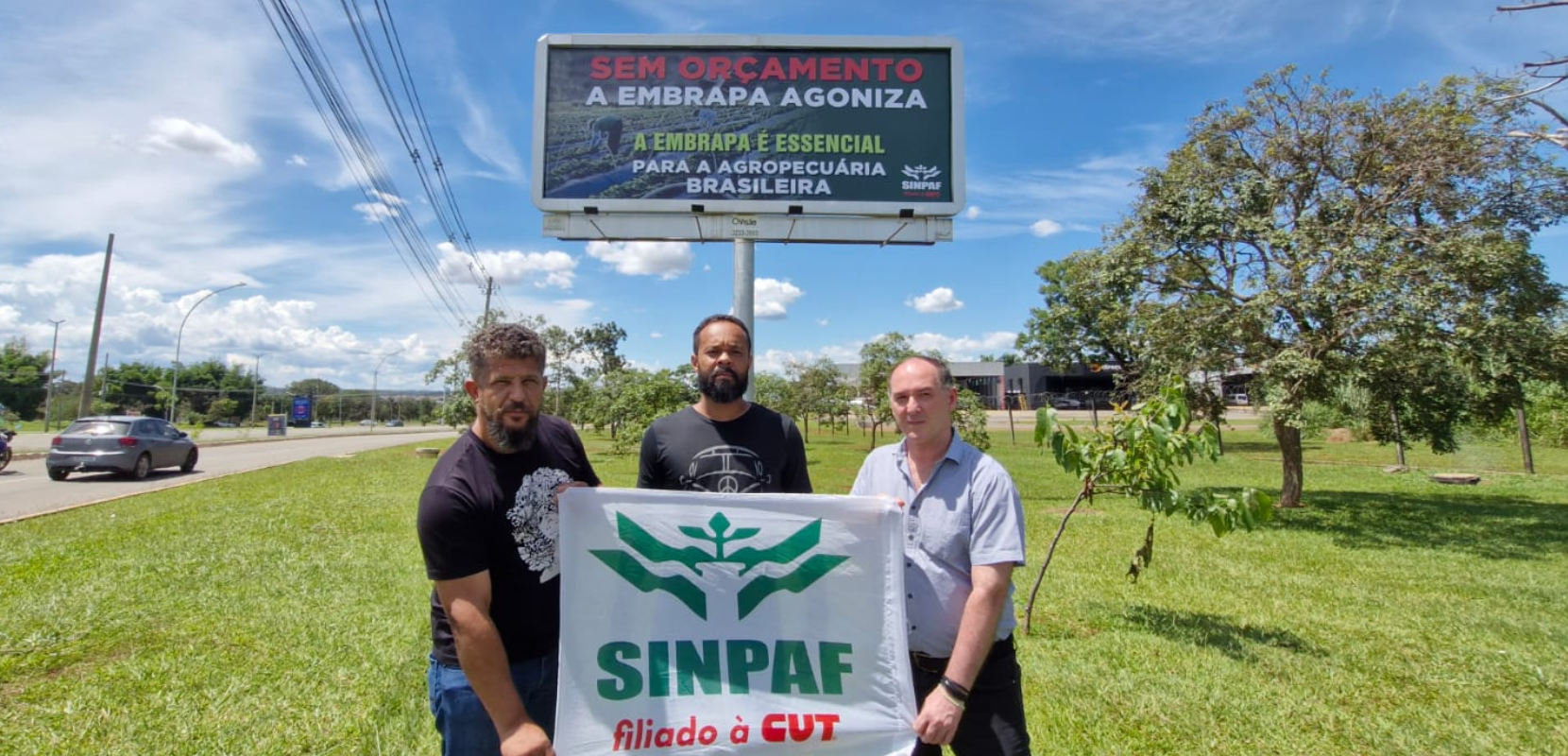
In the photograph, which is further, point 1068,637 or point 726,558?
point 1068,637

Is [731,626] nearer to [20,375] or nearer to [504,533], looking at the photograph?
[504,533]

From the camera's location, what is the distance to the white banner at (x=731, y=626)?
92.0 inches

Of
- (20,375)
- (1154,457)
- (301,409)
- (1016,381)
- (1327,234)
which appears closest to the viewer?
(1154,457)

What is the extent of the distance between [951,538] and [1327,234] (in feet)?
39.5

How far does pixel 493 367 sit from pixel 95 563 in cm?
800

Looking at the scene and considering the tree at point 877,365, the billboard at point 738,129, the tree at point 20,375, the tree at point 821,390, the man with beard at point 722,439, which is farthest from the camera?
the tree at point 20,375

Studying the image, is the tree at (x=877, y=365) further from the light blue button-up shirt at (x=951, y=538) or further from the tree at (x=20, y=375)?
the tree at (x=20, y=375)

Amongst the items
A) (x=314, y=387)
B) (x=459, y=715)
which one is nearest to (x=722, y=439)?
(x=459, y=715)

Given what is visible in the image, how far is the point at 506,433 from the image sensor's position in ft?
7.00

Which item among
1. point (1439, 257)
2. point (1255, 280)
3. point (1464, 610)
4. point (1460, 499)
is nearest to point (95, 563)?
point (1464, 610)

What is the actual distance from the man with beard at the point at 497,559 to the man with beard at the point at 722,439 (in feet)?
1.65

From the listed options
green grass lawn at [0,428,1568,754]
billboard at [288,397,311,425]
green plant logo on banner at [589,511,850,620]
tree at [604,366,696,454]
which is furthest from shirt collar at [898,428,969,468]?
billboard at [288,397,311,425]

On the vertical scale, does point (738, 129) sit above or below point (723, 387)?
above

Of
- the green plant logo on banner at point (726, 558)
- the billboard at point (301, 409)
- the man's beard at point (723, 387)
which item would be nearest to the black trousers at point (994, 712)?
the green plant logo on banner at point (726, 558)
